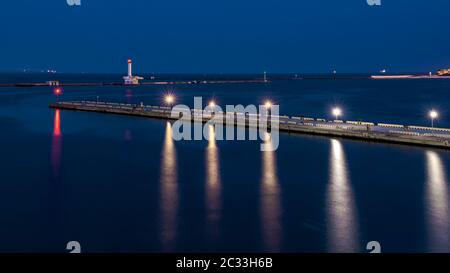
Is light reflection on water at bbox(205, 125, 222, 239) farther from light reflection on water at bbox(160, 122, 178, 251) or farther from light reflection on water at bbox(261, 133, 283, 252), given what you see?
light reflection on water at bbox(261, 133, 283, 252)

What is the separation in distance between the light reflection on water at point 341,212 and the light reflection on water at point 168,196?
5149 mm

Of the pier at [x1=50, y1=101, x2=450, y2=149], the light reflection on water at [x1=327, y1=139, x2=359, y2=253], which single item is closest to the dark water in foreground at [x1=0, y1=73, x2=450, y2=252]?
the light reflection on water at [x1=327, y1=139, x2=359, y2=253]

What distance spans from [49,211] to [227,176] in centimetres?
918

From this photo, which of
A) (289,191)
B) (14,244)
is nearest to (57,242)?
(14,244)

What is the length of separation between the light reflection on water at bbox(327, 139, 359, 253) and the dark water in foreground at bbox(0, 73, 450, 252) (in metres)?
0.04

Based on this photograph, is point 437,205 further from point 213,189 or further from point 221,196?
point 213,189

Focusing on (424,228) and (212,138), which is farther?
(212,138)

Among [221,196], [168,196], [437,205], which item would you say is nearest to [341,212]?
[437,205]

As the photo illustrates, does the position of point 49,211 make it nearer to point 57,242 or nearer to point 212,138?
point 57,242

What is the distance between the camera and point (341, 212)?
19234 millimetres

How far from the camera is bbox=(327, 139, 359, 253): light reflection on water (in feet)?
52.7

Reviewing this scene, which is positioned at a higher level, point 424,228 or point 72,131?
point 72,131

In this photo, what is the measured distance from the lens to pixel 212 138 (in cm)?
3875
